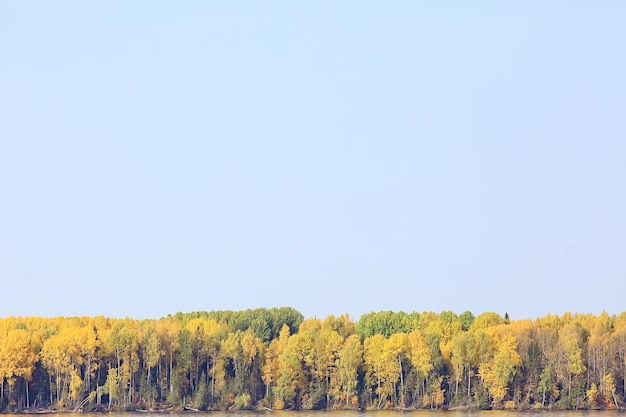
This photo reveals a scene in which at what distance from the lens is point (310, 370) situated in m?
118

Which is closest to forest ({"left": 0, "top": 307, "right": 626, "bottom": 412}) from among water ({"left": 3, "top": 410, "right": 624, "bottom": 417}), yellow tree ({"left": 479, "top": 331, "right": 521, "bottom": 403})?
yellow tree ({"left": 479, "top": 331, "right": 521, "bottom": 403})

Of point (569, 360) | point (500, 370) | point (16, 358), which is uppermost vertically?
point (16, 358)

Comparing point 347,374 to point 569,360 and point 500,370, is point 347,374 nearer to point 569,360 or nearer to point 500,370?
point 500,370

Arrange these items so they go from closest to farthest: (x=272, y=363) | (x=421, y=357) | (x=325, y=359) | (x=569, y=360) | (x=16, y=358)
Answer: (x=16, y=358) → (x=421, y=357) → (x=569, y=360) → (x=325, y=359) → (x=272, y=363)

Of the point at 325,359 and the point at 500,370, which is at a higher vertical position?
the point at 325,359

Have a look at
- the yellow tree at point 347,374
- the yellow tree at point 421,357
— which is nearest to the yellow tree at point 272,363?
the yellow tree at point 347,374

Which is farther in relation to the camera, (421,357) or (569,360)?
(569,360)

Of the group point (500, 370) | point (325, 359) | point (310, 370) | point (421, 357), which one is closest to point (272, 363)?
point (310, 370)

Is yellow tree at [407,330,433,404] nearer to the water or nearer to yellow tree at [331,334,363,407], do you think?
the water

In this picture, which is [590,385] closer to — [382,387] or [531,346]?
[531,346]

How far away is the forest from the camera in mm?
114438

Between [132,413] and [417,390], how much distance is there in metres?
23.9

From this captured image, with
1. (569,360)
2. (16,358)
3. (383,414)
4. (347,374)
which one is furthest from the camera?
(569,360)

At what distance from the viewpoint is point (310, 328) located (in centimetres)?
12394
